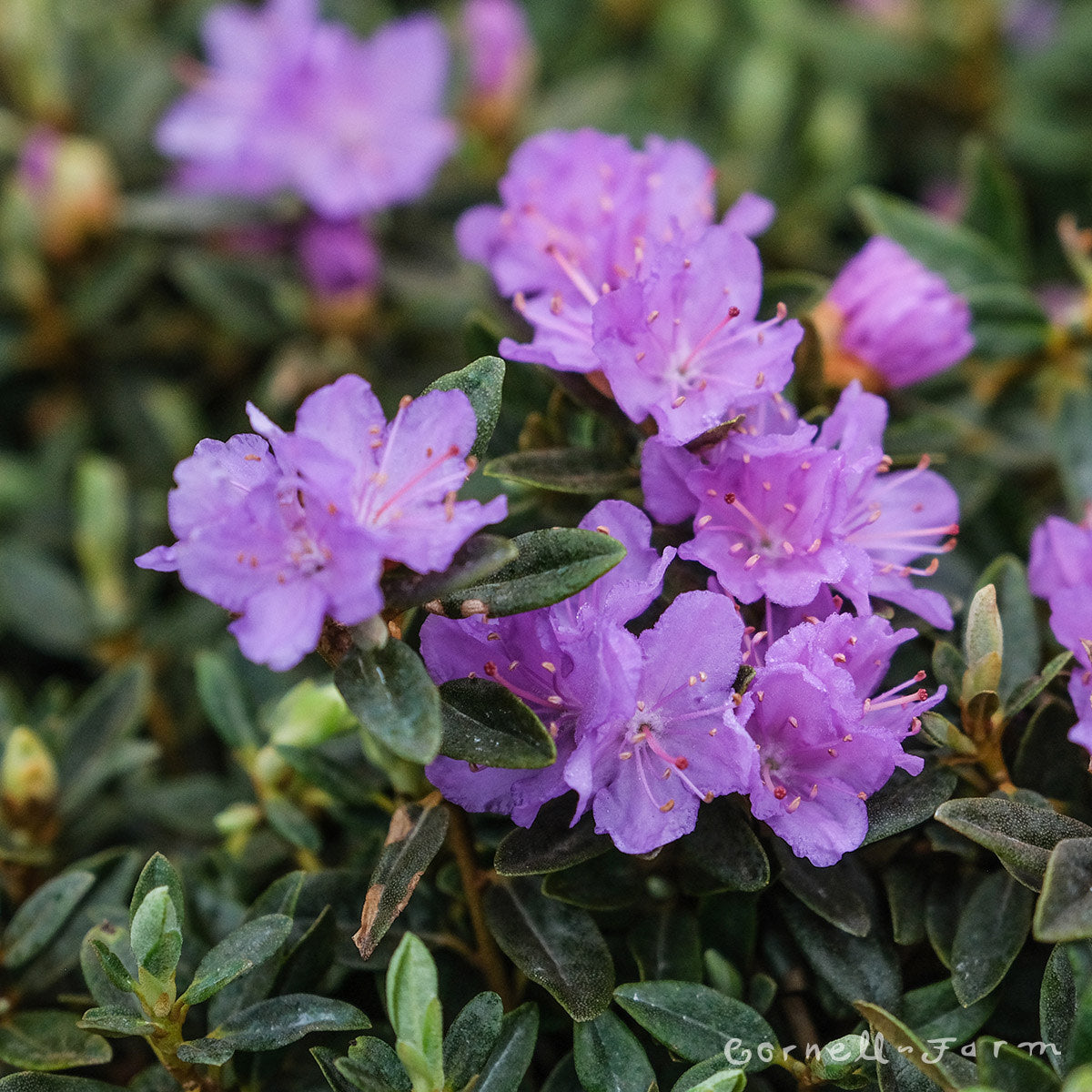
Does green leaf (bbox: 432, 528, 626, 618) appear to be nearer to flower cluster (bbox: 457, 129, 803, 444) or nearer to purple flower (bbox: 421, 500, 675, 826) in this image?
purple flower (bbox: 421, 500, 675, 826)

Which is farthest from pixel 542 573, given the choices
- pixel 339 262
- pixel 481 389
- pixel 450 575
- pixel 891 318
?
pixel 339 262

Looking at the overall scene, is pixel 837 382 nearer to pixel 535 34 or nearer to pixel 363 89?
pixel 363 89

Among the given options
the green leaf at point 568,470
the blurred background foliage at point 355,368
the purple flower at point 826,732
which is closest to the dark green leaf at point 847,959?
the blurred background foliage at point 355,368

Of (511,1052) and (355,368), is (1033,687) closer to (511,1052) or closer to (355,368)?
(511,1052)

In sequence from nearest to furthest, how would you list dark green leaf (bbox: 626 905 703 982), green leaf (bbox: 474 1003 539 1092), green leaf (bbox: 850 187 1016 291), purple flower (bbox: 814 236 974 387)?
green leaf (bbox: 474 1003 539 1092) < dark green leaf (bbox: 626 905 703 982) < purple flower (bbox: 814 236 974 387) < green leaf (bbox: 850 187 1016 291)

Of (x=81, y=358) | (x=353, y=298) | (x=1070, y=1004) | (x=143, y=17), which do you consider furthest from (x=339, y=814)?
(x=143, y=17)

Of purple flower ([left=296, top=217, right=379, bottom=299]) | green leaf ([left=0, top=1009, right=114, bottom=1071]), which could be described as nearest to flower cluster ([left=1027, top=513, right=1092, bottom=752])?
green leaf ([left=0, top=1009, right=114, bottom=1071])
